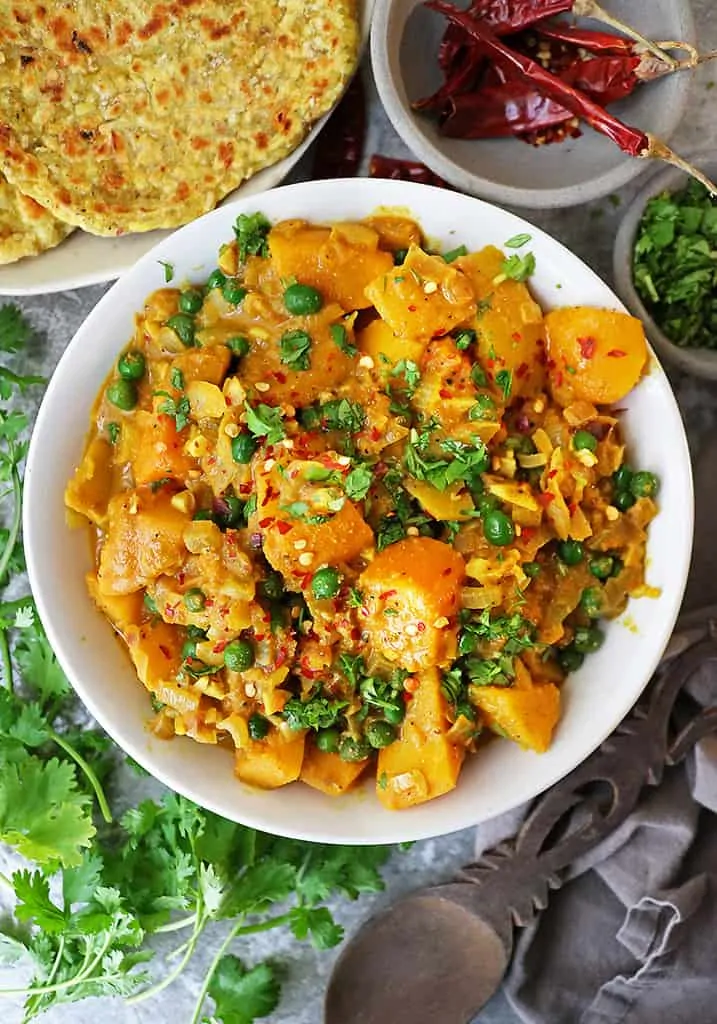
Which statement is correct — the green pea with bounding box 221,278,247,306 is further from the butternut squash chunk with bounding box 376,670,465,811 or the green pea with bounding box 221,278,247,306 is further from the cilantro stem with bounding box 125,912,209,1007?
the cilantro stem with bounding box 125,912,209,1007

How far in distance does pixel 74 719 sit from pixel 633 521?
2461mm

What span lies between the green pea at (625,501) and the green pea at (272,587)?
115cm

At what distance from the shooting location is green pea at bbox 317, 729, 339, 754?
3.41m

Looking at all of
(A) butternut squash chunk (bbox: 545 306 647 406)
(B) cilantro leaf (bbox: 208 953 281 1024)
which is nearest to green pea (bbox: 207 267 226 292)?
(A) butternut squash chunk (bbox: 545 306 647 406)

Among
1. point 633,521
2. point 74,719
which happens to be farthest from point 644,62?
point 74,719

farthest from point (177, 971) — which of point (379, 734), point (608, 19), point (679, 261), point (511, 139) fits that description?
point (608, 19)

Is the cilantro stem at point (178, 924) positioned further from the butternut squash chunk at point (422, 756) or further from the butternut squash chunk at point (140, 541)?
the butternut squash chunk at point (140, 541)

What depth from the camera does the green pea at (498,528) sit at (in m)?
3.12

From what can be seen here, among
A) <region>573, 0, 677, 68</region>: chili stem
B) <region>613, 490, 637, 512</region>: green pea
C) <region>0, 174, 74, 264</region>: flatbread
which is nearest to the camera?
<region>613, 490, 637, 512</region>: green pea

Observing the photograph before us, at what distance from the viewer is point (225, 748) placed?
11.7ft

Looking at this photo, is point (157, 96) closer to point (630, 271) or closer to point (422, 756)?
point (630, 271)

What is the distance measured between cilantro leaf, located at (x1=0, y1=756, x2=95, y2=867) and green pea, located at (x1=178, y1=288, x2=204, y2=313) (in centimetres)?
185

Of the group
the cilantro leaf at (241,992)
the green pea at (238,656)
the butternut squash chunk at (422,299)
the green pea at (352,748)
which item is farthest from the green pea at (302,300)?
the cilantro leaf at (241,992)

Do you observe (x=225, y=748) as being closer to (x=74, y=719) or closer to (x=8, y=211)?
(x=74, y=719)
